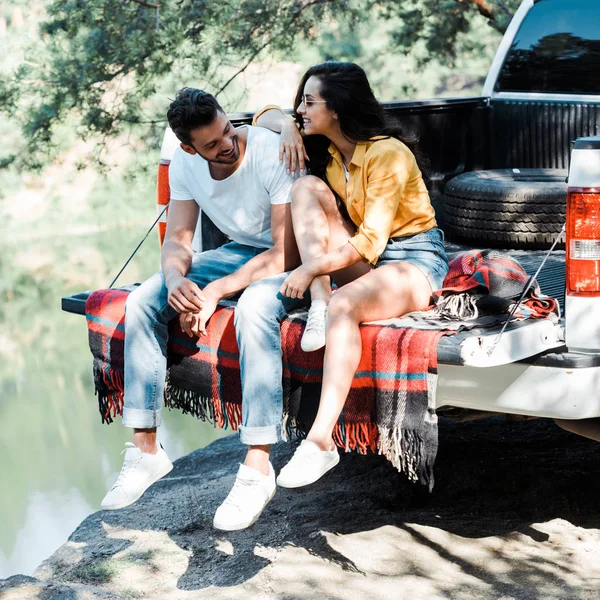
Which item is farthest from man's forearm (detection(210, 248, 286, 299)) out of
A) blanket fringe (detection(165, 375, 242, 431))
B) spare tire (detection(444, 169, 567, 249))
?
spare tire (detection(444, 169, 567, 249))

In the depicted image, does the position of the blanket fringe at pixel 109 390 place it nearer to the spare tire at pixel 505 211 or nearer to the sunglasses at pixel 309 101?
the sunglasses at pixel 309 101

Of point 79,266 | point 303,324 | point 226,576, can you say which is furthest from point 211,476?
point 79,266

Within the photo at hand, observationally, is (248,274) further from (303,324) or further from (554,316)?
(554,316)

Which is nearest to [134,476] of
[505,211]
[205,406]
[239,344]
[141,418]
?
[141,418]

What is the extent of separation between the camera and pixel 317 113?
3625 millimetres

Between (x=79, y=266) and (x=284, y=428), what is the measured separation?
12170mm

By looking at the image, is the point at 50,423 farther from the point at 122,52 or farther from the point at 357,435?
the point at 357,435

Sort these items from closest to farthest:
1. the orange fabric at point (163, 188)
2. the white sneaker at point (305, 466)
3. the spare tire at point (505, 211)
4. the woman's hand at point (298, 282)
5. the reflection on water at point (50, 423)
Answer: the white sneaker at point (305, 466), the woman's hand at point (298, 282), the orange fabric at point (163, 188), the spare tire at point (505, 211), the reflection on water at point (50, 423)

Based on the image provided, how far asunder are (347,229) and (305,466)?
0.98 metres

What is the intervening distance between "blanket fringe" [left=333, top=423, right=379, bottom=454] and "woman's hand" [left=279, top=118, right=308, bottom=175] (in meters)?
1.02

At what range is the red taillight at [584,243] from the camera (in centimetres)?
296

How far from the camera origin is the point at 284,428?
3.32m

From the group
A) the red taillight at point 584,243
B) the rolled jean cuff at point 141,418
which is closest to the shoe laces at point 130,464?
the rolled jean cuff at point 141,418

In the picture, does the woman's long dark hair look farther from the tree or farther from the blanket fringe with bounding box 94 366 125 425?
the tree
